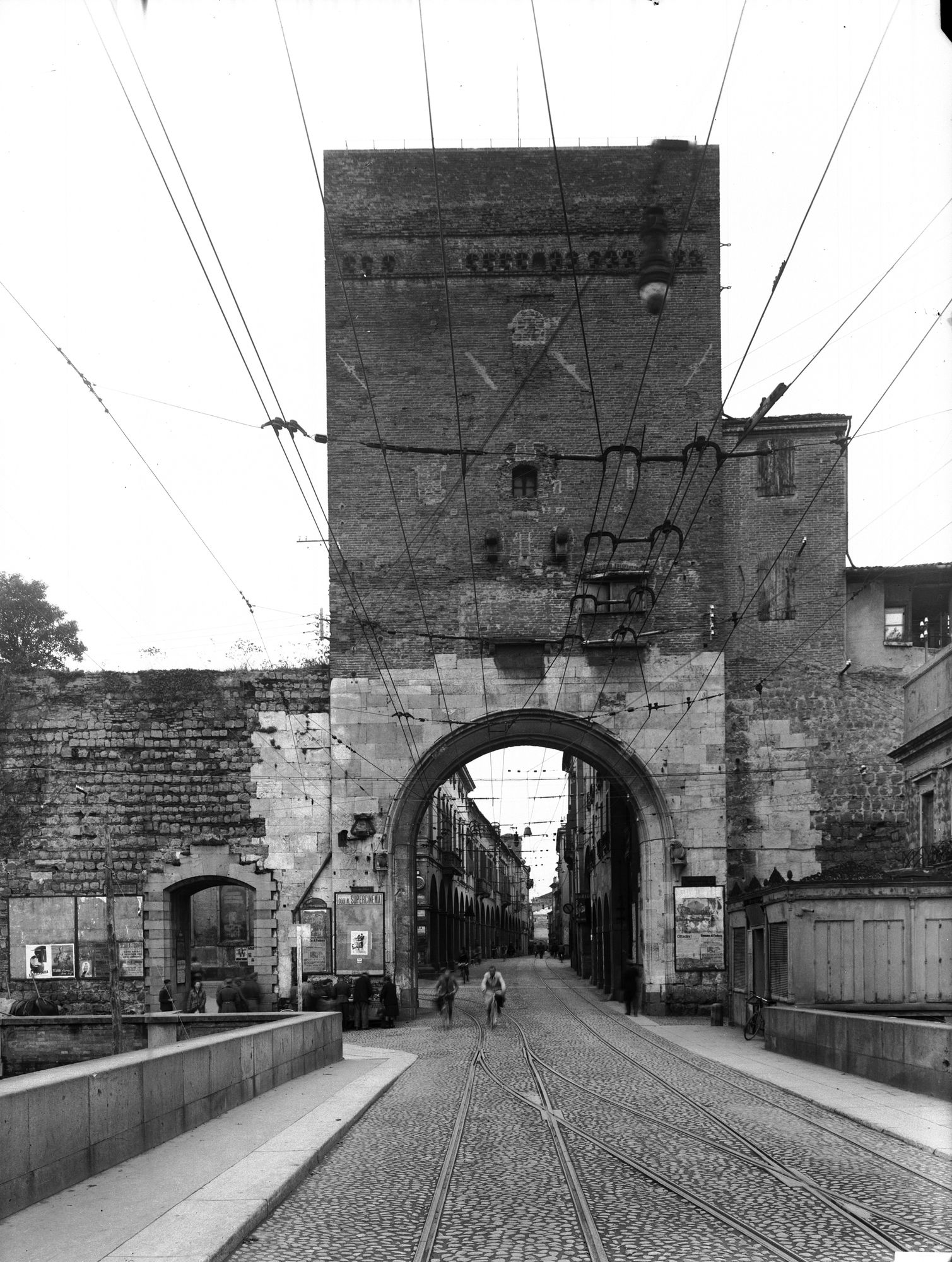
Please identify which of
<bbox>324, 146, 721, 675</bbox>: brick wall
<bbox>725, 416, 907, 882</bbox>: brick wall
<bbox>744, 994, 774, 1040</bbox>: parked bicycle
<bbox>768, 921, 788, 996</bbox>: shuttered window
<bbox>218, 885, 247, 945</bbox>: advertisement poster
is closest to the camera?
<bbox>768, 921, 788, 996</bbox>: shuttered window

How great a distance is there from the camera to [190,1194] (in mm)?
7492

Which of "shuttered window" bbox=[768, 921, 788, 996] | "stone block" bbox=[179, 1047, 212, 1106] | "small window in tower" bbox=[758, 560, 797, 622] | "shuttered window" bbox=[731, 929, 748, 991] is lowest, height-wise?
"shuttered window" bbox=[731, 929, 748, 991]

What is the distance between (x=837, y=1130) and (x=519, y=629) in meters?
18.1

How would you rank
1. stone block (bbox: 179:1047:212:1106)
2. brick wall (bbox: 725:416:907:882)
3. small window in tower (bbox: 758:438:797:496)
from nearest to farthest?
stone block (bbox: 179:1047:212:1106) → brick wall (bbox: 725:416:907:882) → small window in tower (bbox: 758:438:797:496)

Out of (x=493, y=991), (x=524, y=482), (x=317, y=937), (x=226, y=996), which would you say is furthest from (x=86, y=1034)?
(x=524, y=482)

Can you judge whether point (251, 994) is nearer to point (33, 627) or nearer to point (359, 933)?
point (359, 933)

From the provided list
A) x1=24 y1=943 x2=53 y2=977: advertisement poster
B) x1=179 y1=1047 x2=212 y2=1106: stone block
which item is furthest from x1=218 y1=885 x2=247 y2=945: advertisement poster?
x1=179 y1=1047 x2=212 y2=1106: stone block

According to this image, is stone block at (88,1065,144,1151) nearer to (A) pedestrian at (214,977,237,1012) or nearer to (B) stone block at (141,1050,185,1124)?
(B) stone block at (141,1050,185,1124)

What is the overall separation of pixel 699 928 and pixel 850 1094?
14329 millimetres

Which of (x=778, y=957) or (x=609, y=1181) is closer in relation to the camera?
(x=609, y=1181)

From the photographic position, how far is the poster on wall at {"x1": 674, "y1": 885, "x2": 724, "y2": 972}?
1049 inches

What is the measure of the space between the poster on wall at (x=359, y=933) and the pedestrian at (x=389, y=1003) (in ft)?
2.61

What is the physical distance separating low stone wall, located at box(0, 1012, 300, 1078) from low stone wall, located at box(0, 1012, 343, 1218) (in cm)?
356

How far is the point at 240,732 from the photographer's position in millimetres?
27328
